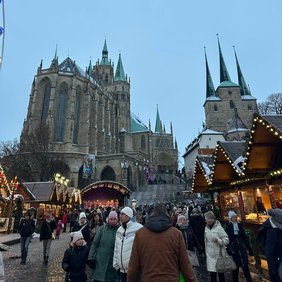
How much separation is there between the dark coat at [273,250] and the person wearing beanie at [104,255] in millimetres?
2129

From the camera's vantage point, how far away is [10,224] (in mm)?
16078

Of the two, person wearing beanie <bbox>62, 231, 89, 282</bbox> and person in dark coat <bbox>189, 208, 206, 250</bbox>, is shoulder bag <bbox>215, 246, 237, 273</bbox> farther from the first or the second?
person in dark coat <bbox>189, 208, 206, 250</bbox>

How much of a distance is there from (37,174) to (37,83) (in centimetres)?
1680

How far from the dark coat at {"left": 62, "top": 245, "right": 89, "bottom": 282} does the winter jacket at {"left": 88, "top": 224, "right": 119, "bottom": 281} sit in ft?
0.41

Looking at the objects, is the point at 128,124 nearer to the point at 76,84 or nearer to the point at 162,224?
→ the point at 76,84

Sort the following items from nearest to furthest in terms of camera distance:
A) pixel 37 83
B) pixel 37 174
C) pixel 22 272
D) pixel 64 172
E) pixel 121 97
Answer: pixel 22 272, pixel 37 174, pixel 64 172, pixel 37 83, pixel 121 97

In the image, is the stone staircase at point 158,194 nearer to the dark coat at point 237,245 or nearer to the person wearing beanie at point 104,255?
the dark coat at point 237,245

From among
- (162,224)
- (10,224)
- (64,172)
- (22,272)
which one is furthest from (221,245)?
(64,172)

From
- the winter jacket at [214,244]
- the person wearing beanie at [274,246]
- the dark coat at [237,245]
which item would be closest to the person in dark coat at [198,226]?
the dark coat at [237,245]

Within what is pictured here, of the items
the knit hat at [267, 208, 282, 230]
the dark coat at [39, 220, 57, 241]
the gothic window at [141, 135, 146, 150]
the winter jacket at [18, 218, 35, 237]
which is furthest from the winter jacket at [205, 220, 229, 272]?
the gothic window at [141, 135, 146, 150]

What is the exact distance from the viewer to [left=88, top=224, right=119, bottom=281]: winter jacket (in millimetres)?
3383

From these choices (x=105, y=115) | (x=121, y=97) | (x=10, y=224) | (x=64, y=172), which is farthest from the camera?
(x=121, y=97)

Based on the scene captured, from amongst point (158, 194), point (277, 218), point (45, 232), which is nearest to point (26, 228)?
point (45, 232)

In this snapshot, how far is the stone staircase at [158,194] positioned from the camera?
31.1 m
